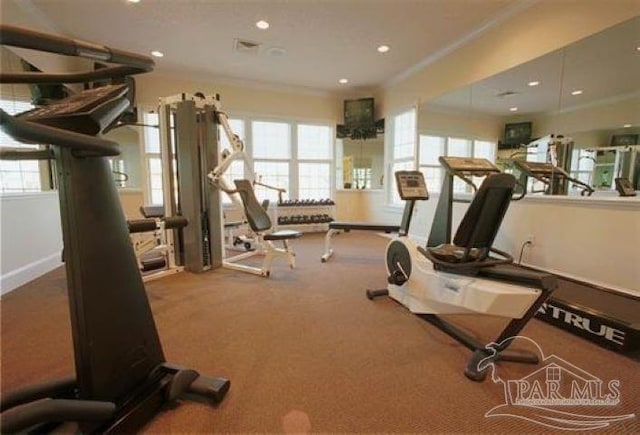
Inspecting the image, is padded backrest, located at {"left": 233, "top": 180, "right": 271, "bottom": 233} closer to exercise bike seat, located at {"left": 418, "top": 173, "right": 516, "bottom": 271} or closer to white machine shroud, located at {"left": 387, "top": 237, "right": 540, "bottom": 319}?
white machine shroud, located at {"left": 387, "top": 237, "right": 540, "bottom": 319}

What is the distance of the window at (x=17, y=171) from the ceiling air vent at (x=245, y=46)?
2531 mm

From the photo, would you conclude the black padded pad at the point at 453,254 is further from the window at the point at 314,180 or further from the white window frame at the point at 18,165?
the window at the point at 314,180

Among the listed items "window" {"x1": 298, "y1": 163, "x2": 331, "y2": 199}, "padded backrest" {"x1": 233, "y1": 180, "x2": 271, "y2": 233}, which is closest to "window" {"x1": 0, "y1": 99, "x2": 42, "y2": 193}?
"padded backrest" {"x1": 233, "y1": 180, "x2": 271, "y2": 233}

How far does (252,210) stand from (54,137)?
2.71 m

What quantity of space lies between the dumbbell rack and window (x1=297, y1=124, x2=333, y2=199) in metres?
0.46

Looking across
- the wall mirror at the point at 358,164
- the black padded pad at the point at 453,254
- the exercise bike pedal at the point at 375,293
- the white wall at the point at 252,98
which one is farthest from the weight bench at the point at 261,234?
the wall mirror at the point at 358,164

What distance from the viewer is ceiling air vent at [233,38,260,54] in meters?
4.23

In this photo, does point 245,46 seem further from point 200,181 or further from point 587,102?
point 587,102

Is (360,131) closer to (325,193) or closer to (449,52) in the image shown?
(325,193)

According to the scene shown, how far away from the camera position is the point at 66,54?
0.86 meters

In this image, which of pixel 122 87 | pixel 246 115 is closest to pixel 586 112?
pixel 122 87

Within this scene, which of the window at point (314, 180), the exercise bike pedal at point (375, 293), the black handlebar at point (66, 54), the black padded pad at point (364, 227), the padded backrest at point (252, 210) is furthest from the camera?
the window at point (314, 180)

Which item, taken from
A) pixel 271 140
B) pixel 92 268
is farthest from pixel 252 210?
pixel 271 140

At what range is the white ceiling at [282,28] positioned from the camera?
133 inches
